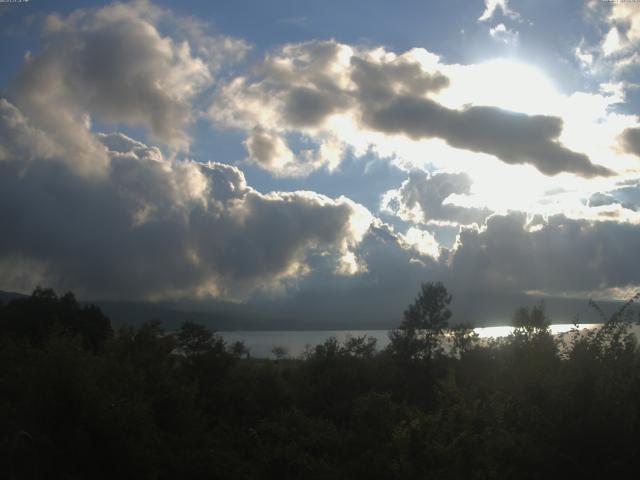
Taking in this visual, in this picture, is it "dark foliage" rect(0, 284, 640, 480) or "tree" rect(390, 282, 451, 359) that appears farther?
"tree" rect(390, 282, 451, 359)

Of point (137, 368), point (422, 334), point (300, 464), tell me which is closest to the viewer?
point (300, 464)

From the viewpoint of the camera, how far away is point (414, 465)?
1809cm

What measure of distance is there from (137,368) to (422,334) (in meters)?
50.9

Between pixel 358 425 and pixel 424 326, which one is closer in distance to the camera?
pixel 358 425

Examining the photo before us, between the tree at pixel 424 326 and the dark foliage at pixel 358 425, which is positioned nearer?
the dark foliage at pixel 358 425

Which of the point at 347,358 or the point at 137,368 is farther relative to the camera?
the point at 347,358

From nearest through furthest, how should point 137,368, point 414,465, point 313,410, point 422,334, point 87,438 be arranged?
point 414,465
point 87,438
point 137,368
point 313,410
point 422,334

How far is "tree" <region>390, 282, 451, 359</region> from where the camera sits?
75.1 metres

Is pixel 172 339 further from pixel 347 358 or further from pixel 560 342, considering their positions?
pixel 560 342

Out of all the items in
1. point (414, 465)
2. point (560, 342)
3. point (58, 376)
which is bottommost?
point (414, 465)

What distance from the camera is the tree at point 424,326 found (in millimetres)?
75062

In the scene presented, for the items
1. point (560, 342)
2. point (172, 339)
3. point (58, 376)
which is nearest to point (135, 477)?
point (58, 376)

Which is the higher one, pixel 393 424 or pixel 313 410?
pixel 393 424

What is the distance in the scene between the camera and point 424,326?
265 feet
